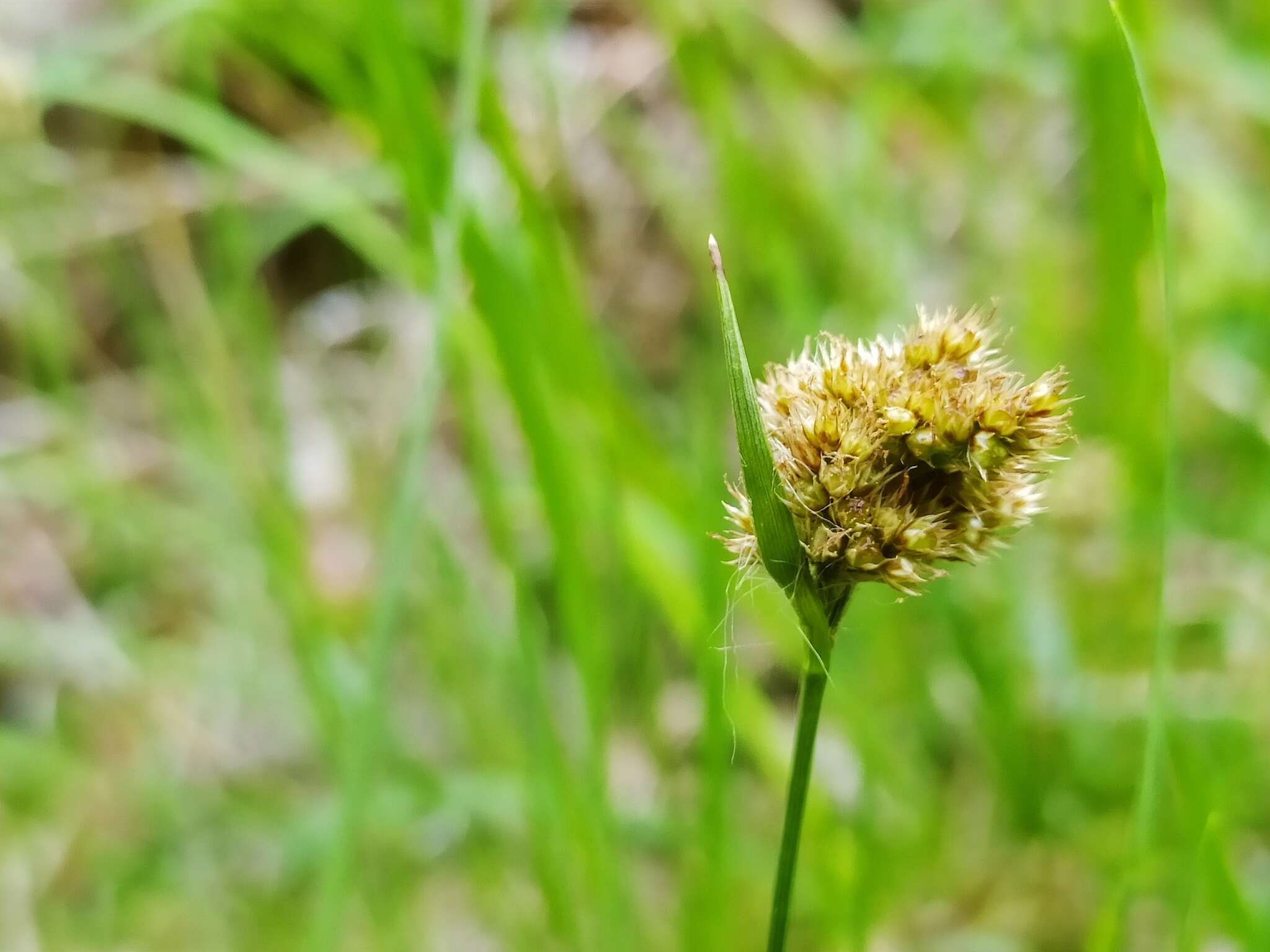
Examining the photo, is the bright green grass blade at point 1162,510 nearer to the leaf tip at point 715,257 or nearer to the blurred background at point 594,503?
the blurred background at point 594,503

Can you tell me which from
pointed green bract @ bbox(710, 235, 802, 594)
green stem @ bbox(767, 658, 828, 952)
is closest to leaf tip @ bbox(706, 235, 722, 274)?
pointed green bract @ bbox(710, 235, 802, 594)

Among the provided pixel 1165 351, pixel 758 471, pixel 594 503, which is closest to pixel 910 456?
pixel 758 471

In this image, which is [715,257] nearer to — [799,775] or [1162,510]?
[799,775]

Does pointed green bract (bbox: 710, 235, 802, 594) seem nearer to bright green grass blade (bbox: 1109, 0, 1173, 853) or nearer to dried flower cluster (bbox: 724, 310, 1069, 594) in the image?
dried flower cluster (bbox: 724, 310, 1069, 594)

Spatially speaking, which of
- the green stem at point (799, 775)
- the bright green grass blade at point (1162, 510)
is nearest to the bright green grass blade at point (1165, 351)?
the bright green grass blade at point (1162, 510)

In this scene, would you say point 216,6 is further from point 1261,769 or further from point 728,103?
point 1261,769

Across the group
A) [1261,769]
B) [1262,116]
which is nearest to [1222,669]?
[1261,769]
